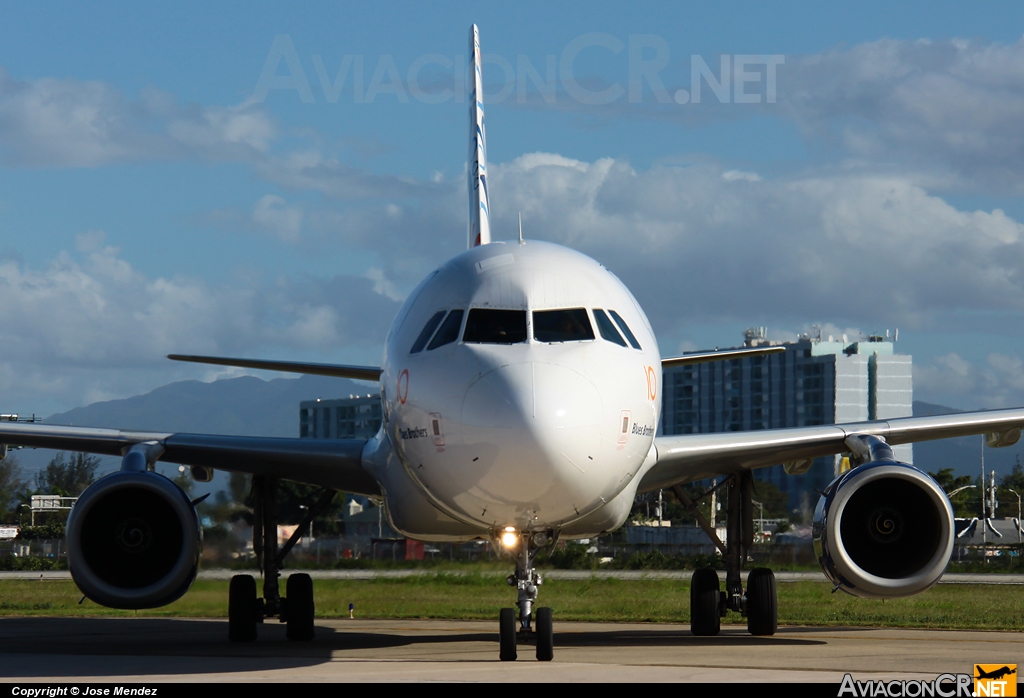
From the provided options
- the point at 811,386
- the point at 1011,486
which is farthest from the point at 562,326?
the point at 811,386

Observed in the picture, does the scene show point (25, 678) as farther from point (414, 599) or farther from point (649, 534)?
point (649, 534)

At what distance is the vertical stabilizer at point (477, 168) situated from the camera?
19703mm

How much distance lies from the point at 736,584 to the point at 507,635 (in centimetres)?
614

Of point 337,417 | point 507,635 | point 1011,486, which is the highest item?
point 337,417

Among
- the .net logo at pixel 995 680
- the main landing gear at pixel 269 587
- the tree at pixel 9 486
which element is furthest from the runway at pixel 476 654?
the tree at pixel 9 486

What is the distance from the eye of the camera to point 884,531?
45.8 ft

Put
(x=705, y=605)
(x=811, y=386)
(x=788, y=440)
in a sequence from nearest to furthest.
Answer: (x=788, y=440) < (x=705, y=605) < (x=811, y=386)

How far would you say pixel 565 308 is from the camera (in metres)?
11.9

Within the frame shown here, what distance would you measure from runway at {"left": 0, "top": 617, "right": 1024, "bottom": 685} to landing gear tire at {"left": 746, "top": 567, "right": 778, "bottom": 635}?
41 centimetres

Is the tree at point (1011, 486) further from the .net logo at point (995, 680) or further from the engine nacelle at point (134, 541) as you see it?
the engine nacelle at point (134, 541)

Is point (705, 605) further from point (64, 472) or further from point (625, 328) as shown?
point (64, 472)

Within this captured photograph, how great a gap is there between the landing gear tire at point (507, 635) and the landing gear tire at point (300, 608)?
5736mm

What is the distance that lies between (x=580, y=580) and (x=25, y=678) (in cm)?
2040

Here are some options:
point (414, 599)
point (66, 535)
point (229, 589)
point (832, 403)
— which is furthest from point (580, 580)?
point (832, 403)
